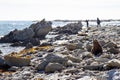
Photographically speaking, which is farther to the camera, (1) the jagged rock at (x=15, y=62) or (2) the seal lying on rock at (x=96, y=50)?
(2) the seal lying on rock at (x=96, y=50)

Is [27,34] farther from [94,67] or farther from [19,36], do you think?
[94,67]

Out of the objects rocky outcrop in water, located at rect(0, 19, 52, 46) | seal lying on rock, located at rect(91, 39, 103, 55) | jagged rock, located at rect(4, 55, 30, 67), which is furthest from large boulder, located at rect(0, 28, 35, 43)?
jagged rock, located at rect(4, 55, 30, 67)

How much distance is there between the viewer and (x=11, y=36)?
58.9 meters

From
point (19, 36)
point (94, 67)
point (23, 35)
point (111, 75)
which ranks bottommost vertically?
point (19, 36)

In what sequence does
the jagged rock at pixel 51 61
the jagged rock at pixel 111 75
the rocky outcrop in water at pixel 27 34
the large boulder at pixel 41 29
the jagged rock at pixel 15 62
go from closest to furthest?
the jagged rock at pixel 111 75 → the jagged rock at pixel 51 61 → the jagged rock at pixel 15 62 → the rocky outcrop in water at pixel 27 34 → the large boulder at pixel 41 29

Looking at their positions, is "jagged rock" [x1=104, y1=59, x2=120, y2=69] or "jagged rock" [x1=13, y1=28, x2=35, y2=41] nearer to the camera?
"jagged rock" [x1=104, y1=59, x2=120, y2=69]

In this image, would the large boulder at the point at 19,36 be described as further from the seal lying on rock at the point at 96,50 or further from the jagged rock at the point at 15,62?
the jagged rock at the point at 15,62

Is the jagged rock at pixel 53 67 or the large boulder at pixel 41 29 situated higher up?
the jagged rock at pixel 53 67

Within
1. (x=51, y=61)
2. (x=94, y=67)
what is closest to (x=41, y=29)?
(x=51, y=61)

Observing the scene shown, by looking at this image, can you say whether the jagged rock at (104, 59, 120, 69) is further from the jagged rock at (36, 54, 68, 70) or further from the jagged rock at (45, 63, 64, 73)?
the jagged rock at (36, 54, 68, 70)

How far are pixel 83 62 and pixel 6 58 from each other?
472cm

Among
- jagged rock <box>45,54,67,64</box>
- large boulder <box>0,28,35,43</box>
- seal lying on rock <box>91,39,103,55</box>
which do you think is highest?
jagged rock <box>45,54,67,64</box>

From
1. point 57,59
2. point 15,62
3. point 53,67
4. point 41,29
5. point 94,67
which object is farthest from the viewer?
point 41,29

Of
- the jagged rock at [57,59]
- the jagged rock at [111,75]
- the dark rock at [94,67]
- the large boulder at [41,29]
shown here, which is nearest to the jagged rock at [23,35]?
the large boulder at [41,29]
